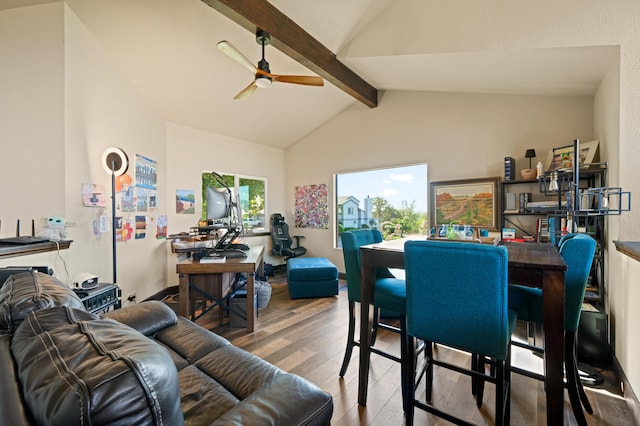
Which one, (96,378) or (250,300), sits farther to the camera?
(250,300)

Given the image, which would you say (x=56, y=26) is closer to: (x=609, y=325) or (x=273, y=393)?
(x=273, y=393)

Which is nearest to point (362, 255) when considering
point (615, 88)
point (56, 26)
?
point (615, 88)

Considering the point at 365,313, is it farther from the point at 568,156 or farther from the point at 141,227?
the point at 141,227

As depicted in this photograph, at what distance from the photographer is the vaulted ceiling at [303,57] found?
2471mm

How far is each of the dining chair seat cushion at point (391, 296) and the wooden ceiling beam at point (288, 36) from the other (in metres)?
2.42

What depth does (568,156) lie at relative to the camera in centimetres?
280

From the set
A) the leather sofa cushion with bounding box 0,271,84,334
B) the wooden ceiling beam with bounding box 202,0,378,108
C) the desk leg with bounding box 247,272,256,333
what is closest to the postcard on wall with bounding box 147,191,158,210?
the desk leg with bounding box 247,272,256,333

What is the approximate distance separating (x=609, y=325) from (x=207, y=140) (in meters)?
5.24

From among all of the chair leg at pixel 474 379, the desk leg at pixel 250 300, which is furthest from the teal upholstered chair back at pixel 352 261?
the desk leg at pixel 250 300

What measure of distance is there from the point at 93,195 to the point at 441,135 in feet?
13.8

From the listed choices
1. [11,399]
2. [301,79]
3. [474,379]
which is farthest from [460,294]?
[301,79]

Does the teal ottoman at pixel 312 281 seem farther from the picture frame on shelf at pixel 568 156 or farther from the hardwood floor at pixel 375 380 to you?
the picture frame on shelf at pixel 568 156

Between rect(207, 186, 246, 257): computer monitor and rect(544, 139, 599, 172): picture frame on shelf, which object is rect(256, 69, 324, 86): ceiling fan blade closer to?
rect(207, 186, 246, 257): computer monitor

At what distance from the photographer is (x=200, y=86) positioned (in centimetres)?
365
